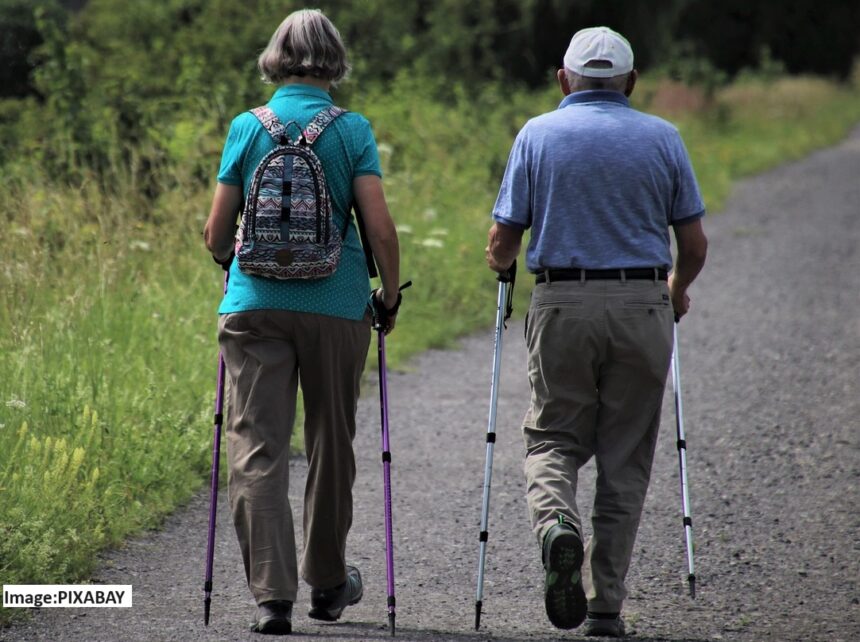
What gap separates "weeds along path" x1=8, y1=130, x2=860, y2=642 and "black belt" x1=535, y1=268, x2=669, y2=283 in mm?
1193

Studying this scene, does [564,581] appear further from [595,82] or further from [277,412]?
[595,82]

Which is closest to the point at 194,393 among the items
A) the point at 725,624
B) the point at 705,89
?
the point at 725,624

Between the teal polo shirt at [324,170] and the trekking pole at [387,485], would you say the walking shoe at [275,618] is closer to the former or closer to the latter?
the trekking pole at [387,485]

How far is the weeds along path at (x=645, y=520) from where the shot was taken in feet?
15.5

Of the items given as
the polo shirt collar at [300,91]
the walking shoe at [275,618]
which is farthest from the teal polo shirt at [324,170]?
the walking shoe at [275,618]

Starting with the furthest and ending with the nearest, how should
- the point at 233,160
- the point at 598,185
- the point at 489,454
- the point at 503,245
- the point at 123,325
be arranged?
the point at 123,325, the point at 489,454, the point at 503,245, the point at 598,185, the point at 233,160

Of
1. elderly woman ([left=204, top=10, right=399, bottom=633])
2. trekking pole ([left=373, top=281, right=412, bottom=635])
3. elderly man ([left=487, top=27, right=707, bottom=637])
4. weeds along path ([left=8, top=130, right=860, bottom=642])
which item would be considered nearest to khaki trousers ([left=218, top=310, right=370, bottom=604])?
elderly woman ([left=204, top=10, right=399, bottom=633])

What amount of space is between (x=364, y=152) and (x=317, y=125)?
0.58 feet

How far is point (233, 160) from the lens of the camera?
4289mm

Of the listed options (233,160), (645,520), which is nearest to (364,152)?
(233,160)

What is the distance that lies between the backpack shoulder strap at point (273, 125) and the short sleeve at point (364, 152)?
0.71ft

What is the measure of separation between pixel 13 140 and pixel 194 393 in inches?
179

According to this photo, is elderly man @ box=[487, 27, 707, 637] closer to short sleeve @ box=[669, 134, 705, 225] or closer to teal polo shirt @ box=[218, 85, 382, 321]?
short sleeve @ box=[669, 134, 705, 225]

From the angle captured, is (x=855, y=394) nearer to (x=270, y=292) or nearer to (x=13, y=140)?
(x=270, y=292)
